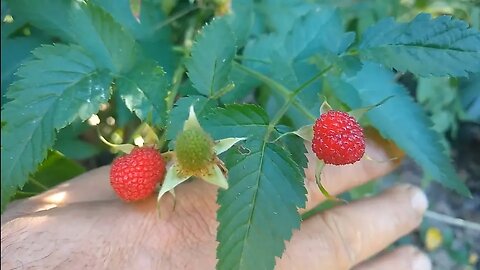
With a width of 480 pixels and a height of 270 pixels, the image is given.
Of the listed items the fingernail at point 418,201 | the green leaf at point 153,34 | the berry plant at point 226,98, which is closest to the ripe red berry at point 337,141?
the berry plant at point 226,98

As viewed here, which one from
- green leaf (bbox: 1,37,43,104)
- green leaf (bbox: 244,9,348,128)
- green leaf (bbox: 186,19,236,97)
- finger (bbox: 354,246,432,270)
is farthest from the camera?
finger (bbox: 354,246,432,270)

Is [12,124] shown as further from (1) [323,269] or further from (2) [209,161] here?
(1) [323,269]

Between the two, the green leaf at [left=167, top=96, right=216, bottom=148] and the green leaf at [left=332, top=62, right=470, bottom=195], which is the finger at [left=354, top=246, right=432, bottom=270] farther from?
the green leaf at [left=167, top=96, right=216, bottom=148]

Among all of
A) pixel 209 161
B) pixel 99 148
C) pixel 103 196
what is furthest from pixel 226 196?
pixel 99 148

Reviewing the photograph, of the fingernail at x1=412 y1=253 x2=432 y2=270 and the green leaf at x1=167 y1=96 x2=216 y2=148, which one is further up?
the green leaf at x1=167 y1=96 x2=216 y2=148

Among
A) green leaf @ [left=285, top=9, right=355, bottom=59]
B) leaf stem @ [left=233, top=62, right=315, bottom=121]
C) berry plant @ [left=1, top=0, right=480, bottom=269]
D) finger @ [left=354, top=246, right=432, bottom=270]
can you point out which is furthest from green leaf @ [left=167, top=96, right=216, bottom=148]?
finger @ [left=354, top=246, right=432, bottom=270]

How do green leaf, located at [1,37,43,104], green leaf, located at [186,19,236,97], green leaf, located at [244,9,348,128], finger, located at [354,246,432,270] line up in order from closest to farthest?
green leaf, located at [186,19,236,97] → green leaf, located at [244,9,348,128] → green leaf, located at [1,37,43,104] → finger, located at [354,246,432,270]
